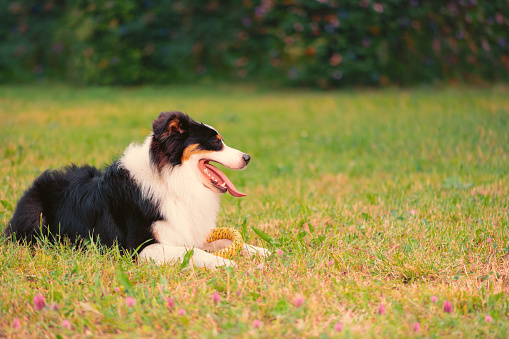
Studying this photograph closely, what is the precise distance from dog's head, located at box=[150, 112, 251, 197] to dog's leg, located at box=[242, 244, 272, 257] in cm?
41

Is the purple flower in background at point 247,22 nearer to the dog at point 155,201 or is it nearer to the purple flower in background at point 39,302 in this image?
the dog at point 155,201

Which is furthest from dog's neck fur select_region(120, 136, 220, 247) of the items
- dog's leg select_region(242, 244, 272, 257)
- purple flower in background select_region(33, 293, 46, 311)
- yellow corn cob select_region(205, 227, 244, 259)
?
purple flower in background select_region(33, 293, 46, 311)

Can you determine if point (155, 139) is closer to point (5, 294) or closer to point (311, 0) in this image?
point (5, 294)

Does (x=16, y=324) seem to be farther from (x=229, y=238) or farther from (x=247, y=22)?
(x=247, y=22)

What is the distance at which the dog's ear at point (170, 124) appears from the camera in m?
3.35

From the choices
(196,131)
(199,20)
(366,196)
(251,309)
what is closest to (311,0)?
(199,20)

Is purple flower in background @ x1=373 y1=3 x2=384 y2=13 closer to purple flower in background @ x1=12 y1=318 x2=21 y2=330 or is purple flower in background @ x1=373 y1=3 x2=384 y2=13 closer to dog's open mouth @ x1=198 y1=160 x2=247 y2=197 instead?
dog's open mouth @ x1=198 y1=160 x2=247 y2=197

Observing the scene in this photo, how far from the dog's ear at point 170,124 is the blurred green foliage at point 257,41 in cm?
Result: 893

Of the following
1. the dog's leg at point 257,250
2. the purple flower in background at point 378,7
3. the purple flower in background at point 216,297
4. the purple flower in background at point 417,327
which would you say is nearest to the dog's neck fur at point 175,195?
the dog's leg at point 257,250

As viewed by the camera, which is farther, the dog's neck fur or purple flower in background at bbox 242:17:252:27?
purple flower in background at bbox 242:17:252:27

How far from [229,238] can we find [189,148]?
73 cm

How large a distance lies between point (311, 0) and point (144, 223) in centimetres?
940

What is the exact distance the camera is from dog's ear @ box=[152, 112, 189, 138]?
3.35m

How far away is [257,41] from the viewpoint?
13.9 metres
